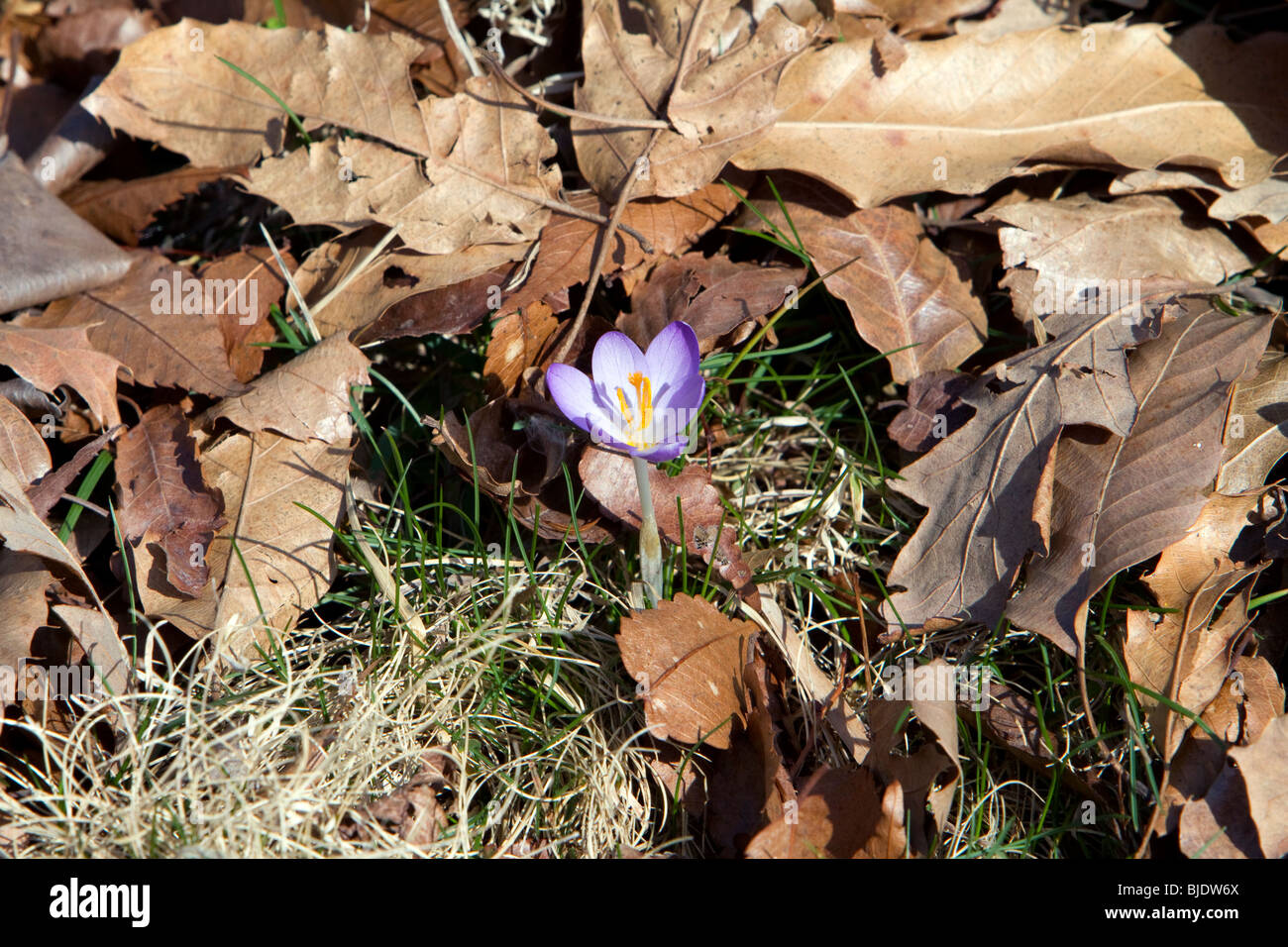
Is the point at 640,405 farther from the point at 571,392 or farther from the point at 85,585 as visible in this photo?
the point at 85,585

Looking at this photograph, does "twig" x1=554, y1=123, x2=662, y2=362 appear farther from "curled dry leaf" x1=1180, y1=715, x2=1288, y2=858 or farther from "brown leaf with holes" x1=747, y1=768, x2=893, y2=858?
"curled dry leaf" x1=1180, y1=715, x2=1288, y2=858

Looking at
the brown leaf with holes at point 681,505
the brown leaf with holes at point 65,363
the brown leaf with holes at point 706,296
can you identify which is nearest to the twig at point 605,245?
the brown leaf with holes at point 706,296

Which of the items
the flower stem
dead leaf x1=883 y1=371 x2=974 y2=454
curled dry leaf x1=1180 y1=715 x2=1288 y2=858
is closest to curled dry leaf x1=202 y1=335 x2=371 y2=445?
the flower stem

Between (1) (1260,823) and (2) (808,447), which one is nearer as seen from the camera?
(1) (1260,823)

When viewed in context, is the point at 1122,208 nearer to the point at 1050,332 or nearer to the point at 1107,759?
the point at 1050,332

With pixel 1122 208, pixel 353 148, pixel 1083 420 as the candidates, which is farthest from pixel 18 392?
pixel 1122 208

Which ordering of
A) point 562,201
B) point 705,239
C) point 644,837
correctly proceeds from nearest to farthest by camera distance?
point 644,837 < point 562,201 < point 705,239

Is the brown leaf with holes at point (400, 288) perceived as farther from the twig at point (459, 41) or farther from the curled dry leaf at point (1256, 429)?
the curled dry leaf at point (1256, 429)

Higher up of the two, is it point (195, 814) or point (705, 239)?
point (705, 239)
